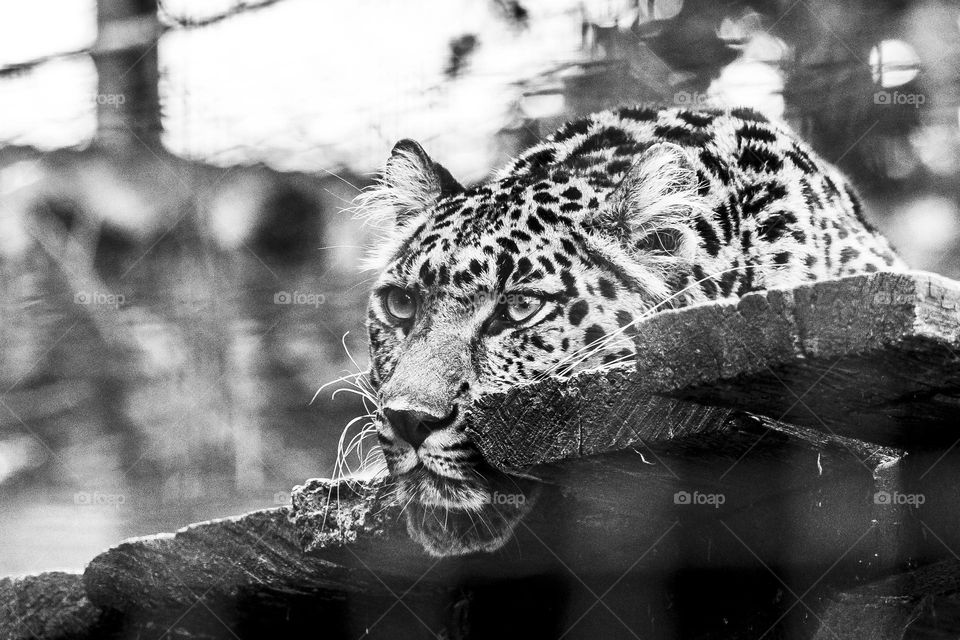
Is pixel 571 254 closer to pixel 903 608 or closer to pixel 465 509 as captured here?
pixel 465 509

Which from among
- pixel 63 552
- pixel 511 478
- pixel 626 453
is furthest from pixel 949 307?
pixel 63 552

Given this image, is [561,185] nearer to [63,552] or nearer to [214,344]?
[63,552]

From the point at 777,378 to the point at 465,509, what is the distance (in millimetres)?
1121

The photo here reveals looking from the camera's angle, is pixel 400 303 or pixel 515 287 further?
pixel 400 303

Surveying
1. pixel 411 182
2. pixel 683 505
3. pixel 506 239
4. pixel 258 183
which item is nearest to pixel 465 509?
pixel 683 505

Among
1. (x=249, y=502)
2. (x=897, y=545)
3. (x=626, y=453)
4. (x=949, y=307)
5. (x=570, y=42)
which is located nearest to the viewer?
(x=949, y=307)

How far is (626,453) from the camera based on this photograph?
5.94 ft

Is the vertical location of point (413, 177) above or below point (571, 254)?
above

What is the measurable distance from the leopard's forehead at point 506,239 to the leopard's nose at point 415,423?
671mm

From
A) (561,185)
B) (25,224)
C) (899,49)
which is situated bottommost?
(25,224)

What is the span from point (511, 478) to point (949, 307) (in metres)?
1.02

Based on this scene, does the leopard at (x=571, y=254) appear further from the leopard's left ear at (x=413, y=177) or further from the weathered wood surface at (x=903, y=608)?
the weathered wood surface at (x=903, y=608)

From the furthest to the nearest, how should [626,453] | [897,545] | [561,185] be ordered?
[561,185], [897,545], [626,453]

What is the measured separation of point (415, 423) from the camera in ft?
8.75
